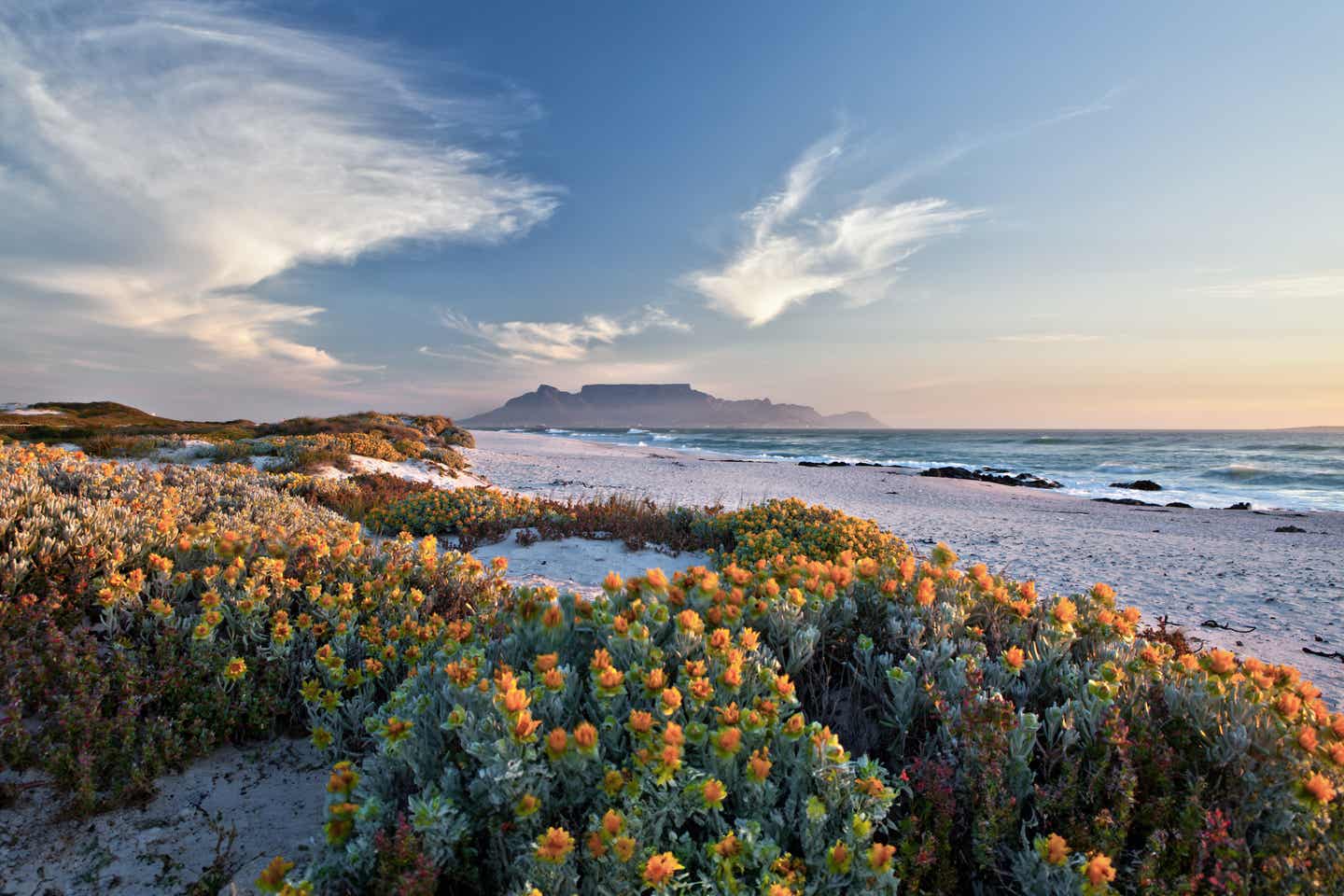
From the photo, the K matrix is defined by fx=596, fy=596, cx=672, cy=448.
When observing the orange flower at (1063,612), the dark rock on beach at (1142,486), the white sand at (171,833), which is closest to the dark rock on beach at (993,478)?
the dark rock on beach at (1142,486)

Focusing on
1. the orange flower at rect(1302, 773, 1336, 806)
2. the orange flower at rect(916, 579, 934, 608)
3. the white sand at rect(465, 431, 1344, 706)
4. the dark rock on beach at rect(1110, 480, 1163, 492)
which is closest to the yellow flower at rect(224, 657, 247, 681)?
the orange flower at rect(916, 579, 934, 608)

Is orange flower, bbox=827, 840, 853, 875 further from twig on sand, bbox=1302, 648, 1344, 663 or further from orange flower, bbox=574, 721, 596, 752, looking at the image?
twig on sand, bbox=1302, 648, 1344, 663

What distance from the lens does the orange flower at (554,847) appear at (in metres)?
1.72

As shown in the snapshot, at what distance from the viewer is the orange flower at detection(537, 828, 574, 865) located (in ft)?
5.66

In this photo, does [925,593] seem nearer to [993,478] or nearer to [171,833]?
[171,833]

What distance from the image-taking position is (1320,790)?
189 centimetres

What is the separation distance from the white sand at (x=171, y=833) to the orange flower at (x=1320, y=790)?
3.35 metres

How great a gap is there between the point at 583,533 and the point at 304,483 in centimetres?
519

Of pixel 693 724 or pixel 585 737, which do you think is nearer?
pixel 585 737

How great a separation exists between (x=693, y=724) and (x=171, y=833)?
7.81 feet

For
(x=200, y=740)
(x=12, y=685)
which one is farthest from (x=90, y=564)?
(x=200, y=740)

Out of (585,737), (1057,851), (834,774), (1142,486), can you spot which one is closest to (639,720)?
(585,737)

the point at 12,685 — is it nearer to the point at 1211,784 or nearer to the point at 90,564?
the point at 90,564

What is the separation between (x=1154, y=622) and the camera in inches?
280
